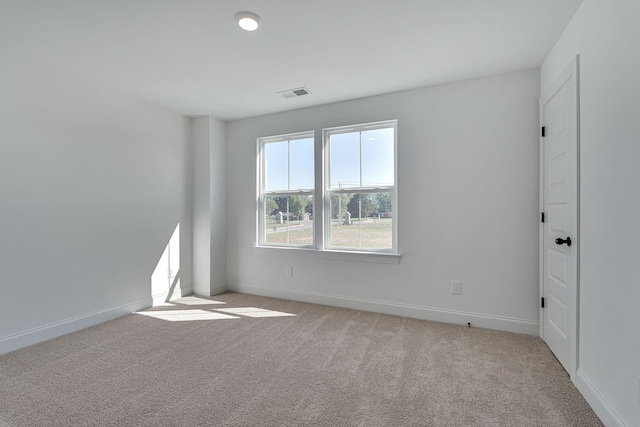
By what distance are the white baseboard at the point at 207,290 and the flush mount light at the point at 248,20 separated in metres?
3.25

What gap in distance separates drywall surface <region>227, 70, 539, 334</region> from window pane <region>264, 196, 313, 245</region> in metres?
0.38

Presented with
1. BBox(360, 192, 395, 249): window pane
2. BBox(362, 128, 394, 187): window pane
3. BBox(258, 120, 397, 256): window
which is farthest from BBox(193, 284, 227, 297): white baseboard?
BBox(362, 128, 394, 187): window pane

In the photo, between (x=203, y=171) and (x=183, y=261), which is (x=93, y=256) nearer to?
(x=183, y=261)

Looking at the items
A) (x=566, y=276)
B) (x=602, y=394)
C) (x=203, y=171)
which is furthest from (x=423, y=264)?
(x=203, y=171)

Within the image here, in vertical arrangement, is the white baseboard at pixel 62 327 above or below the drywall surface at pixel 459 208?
below

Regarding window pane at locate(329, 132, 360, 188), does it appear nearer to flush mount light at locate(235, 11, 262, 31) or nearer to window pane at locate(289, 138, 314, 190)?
window pane at locate(289, 138, 314, 190)

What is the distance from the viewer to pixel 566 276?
7.12ft

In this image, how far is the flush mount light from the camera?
2.01m

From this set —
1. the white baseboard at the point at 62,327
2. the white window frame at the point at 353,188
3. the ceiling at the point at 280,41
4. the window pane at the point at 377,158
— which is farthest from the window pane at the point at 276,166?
the white baseboard at the point at 62,327

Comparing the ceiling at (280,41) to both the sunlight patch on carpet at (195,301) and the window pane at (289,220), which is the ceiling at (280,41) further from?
the sunlight patch on carpet at (195,301)

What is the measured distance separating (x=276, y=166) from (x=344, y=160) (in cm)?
103

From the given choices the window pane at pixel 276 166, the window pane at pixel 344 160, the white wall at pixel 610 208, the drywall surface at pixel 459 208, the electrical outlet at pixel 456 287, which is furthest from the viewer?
the window pane at pixel 276 166

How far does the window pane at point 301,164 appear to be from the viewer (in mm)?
3934

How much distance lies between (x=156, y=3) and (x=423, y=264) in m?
3.15
